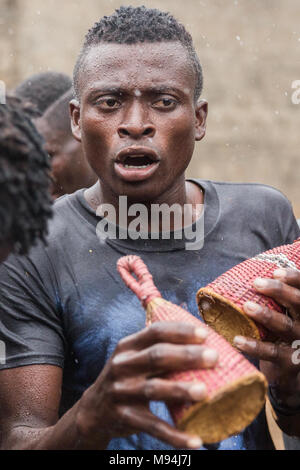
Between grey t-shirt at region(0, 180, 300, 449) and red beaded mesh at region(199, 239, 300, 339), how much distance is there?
415 mm

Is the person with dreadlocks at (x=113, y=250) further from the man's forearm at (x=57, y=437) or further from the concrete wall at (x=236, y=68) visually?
the concrete wall at (x=236, y=68)

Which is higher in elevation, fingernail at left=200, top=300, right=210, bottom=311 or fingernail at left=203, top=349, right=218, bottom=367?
fingernail at left=203, top=349, right=218, bottom=367

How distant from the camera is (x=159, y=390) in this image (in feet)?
5.29

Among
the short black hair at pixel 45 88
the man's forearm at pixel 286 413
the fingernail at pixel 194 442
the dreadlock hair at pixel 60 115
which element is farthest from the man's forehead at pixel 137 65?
the short black hair at pixel 45 88

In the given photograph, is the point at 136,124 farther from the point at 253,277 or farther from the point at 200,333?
the point at 200,333

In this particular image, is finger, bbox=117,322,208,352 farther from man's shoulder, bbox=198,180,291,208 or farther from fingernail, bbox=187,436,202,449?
man's shoulder, bbox=198,180,291,208

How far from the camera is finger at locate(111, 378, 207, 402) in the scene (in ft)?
5.14

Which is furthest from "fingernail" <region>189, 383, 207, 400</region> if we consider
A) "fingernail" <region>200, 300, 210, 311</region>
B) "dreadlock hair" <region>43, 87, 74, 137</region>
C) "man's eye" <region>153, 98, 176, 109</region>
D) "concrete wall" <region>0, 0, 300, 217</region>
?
"concrete wall" <region>0, 0, 300, 217</region>

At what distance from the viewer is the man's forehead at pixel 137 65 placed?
8.10 ft

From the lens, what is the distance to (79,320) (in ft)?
8.04

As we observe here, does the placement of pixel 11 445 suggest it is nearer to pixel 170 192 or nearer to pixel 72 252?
pixel 72 252

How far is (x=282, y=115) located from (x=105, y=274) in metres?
7.64

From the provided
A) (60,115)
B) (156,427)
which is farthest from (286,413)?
(60,115)
